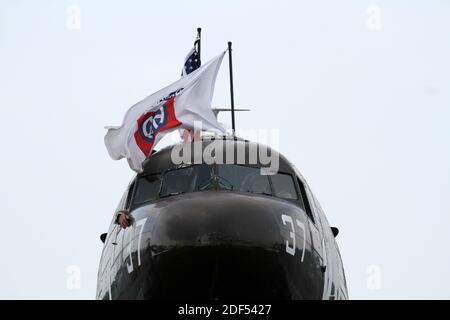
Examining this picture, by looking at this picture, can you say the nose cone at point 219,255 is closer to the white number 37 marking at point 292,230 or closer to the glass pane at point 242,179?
the white number 37 marking at point 292,230

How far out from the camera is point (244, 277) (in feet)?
37.2

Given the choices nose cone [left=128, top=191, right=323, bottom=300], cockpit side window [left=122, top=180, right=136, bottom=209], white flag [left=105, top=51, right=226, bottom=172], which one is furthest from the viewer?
white flag [left=105, top=51, right=226, bottom=172]

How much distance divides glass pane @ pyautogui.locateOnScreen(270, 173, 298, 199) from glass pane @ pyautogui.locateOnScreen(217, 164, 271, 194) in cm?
16

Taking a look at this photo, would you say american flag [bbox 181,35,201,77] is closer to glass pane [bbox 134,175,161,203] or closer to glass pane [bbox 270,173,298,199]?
glass pane [bbox 134,175,161,203]

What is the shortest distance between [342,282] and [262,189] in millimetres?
2098

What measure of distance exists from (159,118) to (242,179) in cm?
368

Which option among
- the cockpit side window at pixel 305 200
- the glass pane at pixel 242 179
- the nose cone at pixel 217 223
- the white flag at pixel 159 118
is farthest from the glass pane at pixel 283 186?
the white flag at pixel 159 118

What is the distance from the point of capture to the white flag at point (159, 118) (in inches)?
656

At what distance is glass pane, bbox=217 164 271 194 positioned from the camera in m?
14.0

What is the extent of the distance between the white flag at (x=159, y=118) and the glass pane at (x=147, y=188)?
0.65 m

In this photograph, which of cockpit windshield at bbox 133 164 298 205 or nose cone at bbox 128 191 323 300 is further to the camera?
cockpit windshield at bbox 133 164 298 205

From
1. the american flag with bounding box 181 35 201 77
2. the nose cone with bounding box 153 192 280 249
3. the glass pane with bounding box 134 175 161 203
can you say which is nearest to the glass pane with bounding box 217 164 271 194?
the glass pane with bounding box 134 175 161 203
